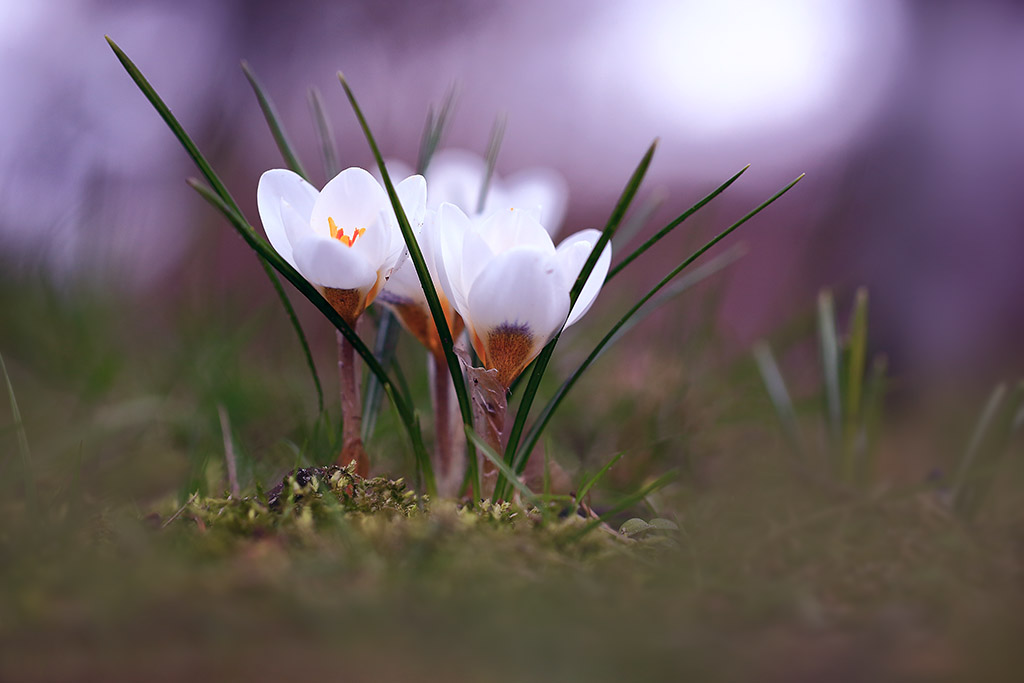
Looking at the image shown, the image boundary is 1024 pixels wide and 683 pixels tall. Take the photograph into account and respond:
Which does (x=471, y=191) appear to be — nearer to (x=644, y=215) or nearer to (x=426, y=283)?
(x=644, y=215)

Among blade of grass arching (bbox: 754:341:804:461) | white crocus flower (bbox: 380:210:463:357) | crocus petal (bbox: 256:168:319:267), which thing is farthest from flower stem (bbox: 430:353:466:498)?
blade of grass arching (bbox: 754:341:804:461)

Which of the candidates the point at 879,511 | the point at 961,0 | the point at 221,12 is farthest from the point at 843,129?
the point at 221,12

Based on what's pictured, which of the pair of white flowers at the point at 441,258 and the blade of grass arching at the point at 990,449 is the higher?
the pair of white flowers at the point at 441,258

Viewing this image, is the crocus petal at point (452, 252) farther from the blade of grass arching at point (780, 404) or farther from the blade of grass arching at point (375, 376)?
the blade of grass arching at point (780, 404)

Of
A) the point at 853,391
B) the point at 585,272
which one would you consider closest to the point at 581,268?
the point at 585,272

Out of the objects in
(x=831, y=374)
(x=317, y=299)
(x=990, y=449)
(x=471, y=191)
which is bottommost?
(x=990, y=449)

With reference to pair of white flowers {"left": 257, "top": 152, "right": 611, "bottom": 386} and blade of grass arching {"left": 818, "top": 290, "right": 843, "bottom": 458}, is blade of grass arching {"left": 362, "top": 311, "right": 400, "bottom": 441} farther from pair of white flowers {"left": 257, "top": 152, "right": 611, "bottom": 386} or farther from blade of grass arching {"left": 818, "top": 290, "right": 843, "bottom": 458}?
blade of grass arching {"left": 818, "top": 290, "right": 843, "bottom": 458}

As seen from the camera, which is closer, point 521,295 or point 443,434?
point 521,295

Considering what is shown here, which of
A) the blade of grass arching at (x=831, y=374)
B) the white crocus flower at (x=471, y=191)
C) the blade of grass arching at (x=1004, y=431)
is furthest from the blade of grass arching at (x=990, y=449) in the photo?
the white crocus flower at (x=471, y=191)
